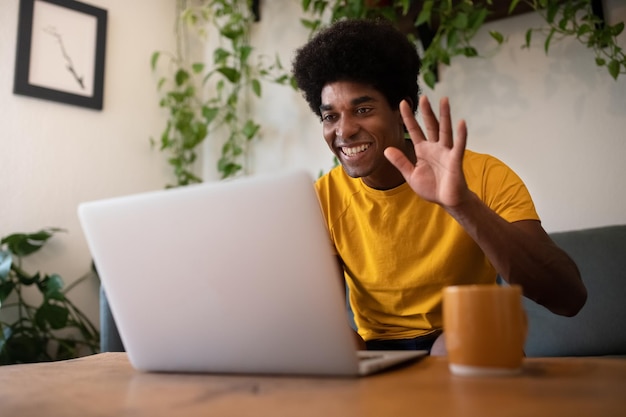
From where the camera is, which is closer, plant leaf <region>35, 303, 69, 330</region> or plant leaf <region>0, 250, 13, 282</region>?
plant leaf <region>0, 250, 13, 282</region>

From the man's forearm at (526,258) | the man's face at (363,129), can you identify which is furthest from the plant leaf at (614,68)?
the man's forearm at (526,258)

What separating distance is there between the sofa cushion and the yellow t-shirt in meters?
0.45

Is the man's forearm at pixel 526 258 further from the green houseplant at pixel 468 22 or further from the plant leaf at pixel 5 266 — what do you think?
the plant leaf at pixel 5 266

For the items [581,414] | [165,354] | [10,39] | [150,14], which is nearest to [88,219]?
[165,354]

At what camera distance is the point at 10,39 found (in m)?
2.11

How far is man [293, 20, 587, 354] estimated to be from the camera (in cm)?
110

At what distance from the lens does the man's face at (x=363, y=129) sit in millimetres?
1325

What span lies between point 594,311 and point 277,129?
1.41 metres

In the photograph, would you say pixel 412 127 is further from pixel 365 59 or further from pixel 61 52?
pixel 61 52

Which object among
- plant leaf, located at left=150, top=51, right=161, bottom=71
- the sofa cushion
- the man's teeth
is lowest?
the sofa cushion

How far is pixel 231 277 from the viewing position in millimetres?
629

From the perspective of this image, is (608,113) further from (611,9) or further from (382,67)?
(382,67)

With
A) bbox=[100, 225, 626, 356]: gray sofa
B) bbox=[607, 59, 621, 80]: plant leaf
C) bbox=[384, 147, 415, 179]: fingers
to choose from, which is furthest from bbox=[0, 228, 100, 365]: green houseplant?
bbox=[607, 59, 621, 80]: plant leaf

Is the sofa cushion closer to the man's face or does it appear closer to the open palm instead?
the man's face
